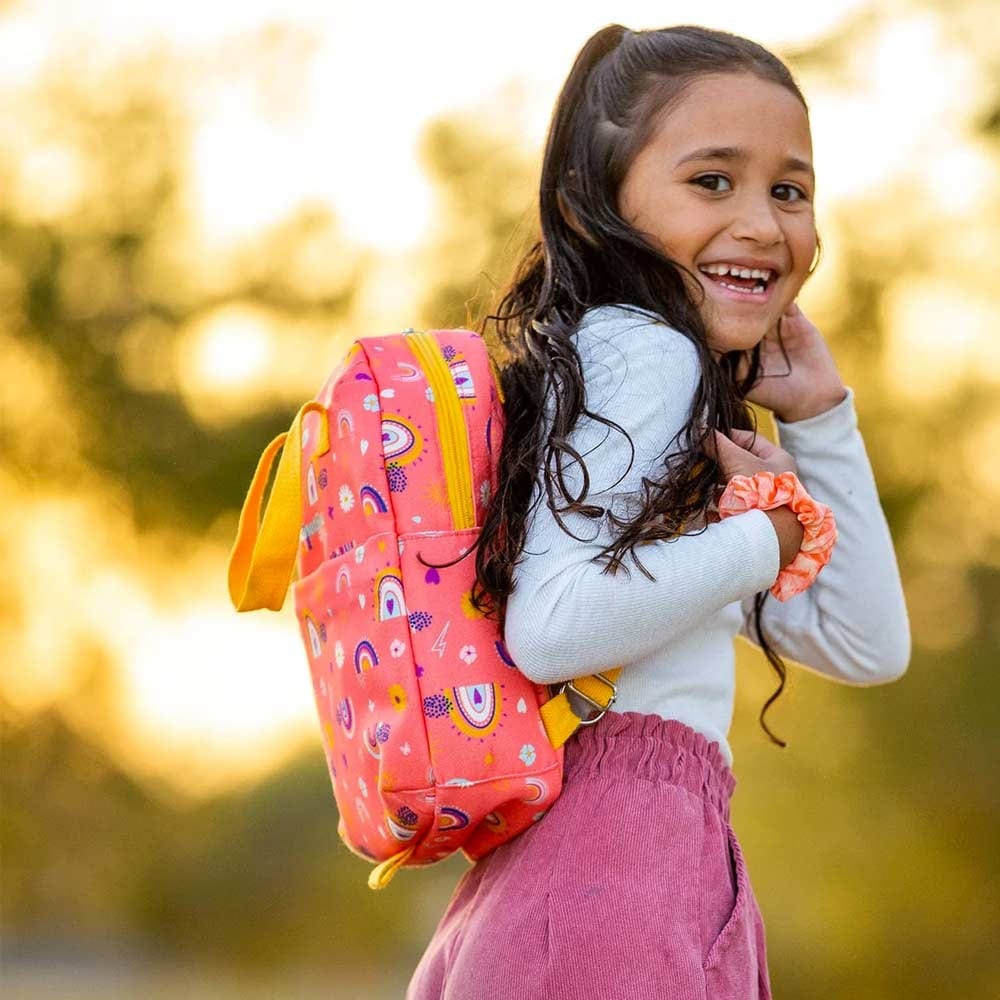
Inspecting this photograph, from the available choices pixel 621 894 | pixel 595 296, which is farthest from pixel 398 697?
pixel 595 296

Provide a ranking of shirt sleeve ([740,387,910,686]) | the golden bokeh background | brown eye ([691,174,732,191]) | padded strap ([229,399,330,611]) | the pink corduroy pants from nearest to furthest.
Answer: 1. the pink corduroy pants
2. padded strap ([229,399,330,611])
3. brown eye ([691,174,732,191])
4. shirt sleeve ([740,387,910,686])
5. the golden bokeh background

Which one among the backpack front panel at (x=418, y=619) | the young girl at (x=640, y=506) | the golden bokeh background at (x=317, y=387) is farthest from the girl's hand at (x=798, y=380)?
the golden bokeh background at (x=317, y=387)

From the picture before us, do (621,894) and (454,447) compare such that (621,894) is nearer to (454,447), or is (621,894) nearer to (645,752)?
(645,752)

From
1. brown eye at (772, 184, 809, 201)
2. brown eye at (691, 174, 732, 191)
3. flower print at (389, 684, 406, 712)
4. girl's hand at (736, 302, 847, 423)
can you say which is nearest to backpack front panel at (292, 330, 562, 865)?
flower print at (389, 684, 406, 712)

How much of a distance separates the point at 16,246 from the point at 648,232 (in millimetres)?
6334

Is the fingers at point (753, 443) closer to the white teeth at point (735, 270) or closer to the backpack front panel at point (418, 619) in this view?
the white teeth at point (735, 270)

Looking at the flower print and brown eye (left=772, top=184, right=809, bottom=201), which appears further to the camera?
brown eye (left=772, top=184, right=809, bottom=201)

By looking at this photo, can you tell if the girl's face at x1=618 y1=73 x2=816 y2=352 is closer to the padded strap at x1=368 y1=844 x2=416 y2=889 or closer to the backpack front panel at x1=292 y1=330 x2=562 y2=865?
the backpack front panel at x1=292 y1=330 x2=562 y2=865

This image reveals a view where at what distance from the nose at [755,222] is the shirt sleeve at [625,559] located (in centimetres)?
24

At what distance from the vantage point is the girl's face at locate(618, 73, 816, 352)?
2.01 meters

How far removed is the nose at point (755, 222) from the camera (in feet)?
6.61

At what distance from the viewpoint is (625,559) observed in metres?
1.75

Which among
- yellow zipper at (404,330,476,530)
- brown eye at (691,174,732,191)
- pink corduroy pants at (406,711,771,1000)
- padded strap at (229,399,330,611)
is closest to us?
pink corduroy pants at (406,711,771,1000)

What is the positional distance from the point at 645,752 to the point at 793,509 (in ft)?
1.15
